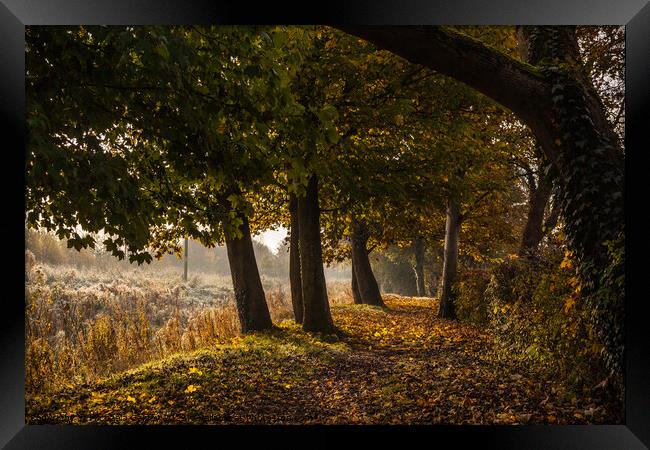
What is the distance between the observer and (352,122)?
980 centimetres

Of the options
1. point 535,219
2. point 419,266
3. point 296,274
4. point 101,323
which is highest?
point 535,219

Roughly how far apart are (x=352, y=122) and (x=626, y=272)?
625cm

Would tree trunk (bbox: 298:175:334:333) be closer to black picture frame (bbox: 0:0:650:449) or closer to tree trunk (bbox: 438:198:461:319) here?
A: tree trunk (bbox: 438:198:461:319)

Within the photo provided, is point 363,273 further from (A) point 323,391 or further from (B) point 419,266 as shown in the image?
(A) point 323,391

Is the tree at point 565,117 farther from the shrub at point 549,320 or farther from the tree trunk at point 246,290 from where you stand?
the tree trunk at point 246,290

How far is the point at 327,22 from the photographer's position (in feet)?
14.5

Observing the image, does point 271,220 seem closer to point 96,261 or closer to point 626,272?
point 96,261

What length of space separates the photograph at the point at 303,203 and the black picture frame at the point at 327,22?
19 centimetres

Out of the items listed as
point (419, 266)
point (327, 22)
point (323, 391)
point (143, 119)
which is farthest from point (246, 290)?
point (419, 266)

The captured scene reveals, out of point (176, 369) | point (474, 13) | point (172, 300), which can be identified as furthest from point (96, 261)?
point (474, 13)

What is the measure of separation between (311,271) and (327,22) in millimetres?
6937

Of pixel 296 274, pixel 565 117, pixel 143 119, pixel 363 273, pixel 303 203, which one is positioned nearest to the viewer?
pixel 143 119

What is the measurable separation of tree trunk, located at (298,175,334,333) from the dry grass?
2.00 meters

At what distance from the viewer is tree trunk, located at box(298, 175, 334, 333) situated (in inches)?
422
